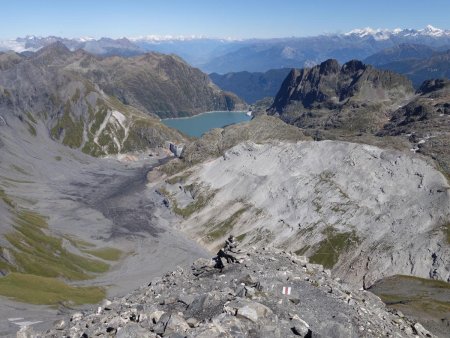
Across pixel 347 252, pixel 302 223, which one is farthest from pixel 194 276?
pixel 302 223

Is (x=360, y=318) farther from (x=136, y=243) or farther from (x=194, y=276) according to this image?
(x=136, y=243)

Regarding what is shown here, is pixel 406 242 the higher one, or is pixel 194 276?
pixel 194 276

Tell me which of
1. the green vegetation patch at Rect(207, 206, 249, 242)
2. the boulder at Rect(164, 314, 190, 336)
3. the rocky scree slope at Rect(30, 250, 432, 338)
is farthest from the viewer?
the green vegetation patch at Rect(207, 206, 249, 242)

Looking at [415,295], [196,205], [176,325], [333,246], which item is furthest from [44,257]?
[176,325]

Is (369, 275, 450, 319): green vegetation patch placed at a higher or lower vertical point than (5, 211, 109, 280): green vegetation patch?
higher

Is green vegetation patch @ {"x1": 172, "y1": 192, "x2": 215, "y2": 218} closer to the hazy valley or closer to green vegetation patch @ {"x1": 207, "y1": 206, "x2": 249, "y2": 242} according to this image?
the hazy valley

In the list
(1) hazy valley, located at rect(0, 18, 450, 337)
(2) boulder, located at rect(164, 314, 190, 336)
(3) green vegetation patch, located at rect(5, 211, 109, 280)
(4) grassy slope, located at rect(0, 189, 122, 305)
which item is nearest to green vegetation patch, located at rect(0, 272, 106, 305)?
(4) grassy slope, located at rect(0, 189, 122, 305)

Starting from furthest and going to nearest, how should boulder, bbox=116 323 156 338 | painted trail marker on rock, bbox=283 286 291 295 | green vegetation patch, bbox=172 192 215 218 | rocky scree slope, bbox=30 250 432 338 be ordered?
1. green vegetation patch, bbox=172 192 215 218
2. painted trail marker on rock, bbox=283 286 291 295
3. rocky scree slope, bbox=30 250 432 338
4. boulder, bbox=116 323 156 338

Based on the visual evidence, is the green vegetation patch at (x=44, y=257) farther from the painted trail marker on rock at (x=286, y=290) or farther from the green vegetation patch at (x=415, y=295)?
the painted trail marker on rock at (x=286, y=290)
